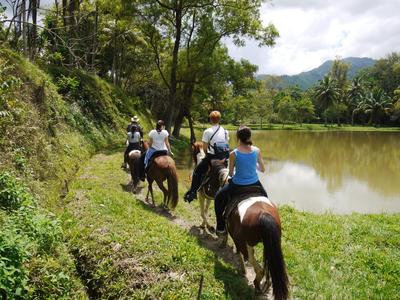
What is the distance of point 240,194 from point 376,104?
262 ft

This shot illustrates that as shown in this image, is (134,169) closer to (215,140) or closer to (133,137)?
(133,137)

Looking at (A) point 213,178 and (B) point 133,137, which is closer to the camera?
(A) point 213,178

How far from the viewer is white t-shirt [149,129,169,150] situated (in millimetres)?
9922

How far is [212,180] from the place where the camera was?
8.21m

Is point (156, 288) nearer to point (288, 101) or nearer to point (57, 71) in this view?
point (57, 71)

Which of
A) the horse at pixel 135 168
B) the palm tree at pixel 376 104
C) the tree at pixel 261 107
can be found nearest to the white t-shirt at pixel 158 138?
the horse at pixel 135 168

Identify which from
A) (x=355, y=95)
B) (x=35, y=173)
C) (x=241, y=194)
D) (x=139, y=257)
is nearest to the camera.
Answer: (x=139, y=257)

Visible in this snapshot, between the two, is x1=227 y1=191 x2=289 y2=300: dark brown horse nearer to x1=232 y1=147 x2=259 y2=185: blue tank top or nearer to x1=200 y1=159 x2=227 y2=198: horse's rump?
x1=232 y1=147 x2=259 y2=185: blue tank top

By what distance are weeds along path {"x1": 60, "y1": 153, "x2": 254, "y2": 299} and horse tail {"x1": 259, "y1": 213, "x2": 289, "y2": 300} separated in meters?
0.73

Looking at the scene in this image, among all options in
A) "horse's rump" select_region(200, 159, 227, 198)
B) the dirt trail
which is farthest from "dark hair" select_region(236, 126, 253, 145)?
the dirt trail

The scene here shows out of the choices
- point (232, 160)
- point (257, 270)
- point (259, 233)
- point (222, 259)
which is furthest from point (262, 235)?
point (222, 259)

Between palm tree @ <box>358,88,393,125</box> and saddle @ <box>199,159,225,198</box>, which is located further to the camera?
palm tree @ <box>358,88,393,125</box>

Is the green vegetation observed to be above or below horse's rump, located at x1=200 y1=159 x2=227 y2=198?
below

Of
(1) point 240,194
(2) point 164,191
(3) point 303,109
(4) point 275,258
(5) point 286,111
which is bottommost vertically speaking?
(2) point 164,191
